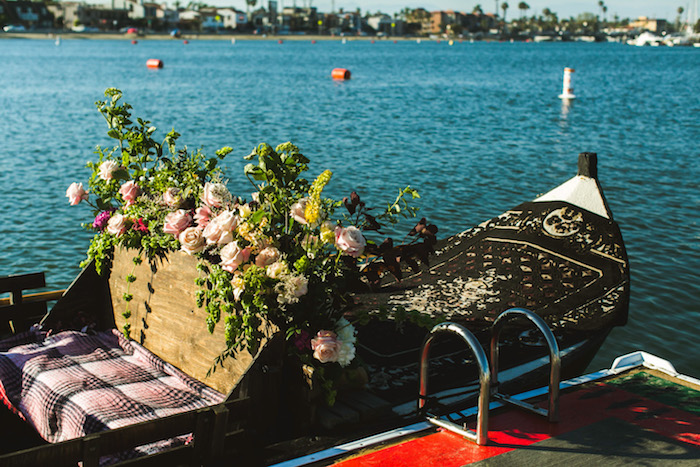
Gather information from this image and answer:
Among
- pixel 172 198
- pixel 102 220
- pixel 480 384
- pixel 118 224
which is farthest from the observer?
pixel 102 220

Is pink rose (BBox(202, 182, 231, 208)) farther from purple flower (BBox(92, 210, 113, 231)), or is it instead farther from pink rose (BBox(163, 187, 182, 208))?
purple flower (BBox(92, 210, 113, 231))

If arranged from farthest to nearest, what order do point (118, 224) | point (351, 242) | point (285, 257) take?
point (118, 224) < point (285, 257) < point (351, 242)

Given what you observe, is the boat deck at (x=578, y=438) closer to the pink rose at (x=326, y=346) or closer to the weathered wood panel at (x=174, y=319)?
the pink rose at (x=326, y=346)

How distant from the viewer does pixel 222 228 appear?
4.16 meters

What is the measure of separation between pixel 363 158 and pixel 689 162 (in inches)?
365

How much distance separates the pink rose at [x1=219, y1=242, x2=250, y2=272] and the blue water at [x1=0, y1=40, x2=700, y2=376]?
19.6 feet

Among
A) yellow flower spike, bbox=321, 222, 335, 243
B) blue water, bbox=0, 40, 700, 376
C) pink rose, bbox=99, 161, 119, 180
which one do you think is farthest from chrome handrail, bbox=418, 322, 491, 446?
blue water, bbox=0, 40, 700, 376

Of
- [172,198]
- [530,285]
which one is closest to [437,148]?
[530,285]

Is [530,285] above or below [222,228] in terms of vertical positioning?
below

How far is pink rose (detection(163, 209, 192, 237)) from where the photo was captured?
15.0ft

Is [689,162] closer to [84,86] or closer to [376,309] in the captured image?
[376,309]

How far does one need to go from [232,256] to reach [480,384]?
5.18ft

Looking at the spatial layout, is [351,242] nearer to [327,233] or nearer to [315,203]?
[327,233]

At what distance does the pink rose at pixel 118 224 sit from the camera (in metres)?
A: 5.17
